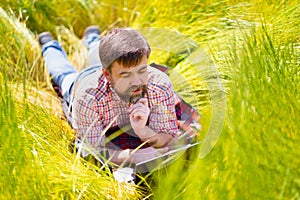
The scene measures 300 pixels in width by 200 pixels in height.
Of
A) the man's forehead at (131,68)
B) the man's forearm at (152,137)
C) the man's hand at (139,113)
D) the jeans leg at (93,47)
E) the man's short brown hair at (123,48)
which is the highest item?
the man's short brown hair at (123,48)

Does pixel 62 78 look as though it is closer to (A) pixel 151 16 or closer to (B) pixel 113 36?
(A) pixel 151 16

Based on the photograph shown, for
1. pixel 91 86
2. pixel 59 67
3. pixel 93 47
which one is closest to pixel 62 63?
pixel 59 67

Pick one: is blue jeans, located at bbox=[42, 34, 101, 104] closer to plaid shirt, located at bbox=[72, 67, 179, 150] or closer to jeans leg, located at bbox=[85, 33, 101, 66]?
jeans leg, located at bbox=[85, 33, 101, 66]

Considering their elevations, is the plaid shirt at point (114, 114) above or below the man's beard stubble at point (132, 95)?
below

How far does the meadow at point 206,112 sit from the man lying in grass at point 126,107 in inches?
3.6

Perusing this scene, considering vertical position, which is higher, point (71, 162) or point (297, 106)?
point (297, 106)

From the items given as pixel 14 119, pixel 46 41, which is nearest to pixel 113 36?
pixel 14 119

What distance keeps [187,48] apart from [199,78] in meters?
0.18

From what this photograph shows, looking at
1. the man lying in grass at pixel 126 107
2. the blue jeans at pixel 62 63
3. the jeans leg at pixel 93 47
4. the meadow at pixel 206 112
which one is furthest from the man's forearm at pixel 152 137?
the jeans leg at pixel 93 47

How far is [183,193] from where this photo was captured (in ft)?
4.51

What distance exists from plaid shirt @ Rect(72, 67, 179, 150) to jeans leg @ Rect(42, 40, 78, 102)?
442mm

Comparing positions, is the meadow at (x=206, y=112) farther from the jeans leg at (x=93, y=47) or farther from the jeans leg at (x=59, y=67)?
the jeans leg at (x=93, y=47)

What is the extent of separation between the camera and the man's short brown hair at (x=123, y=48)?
1.79m

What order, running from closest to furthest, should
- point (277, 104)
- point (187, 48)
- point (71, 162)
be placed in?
point (277, 104) < point (71, 162) < point (187, 48)
